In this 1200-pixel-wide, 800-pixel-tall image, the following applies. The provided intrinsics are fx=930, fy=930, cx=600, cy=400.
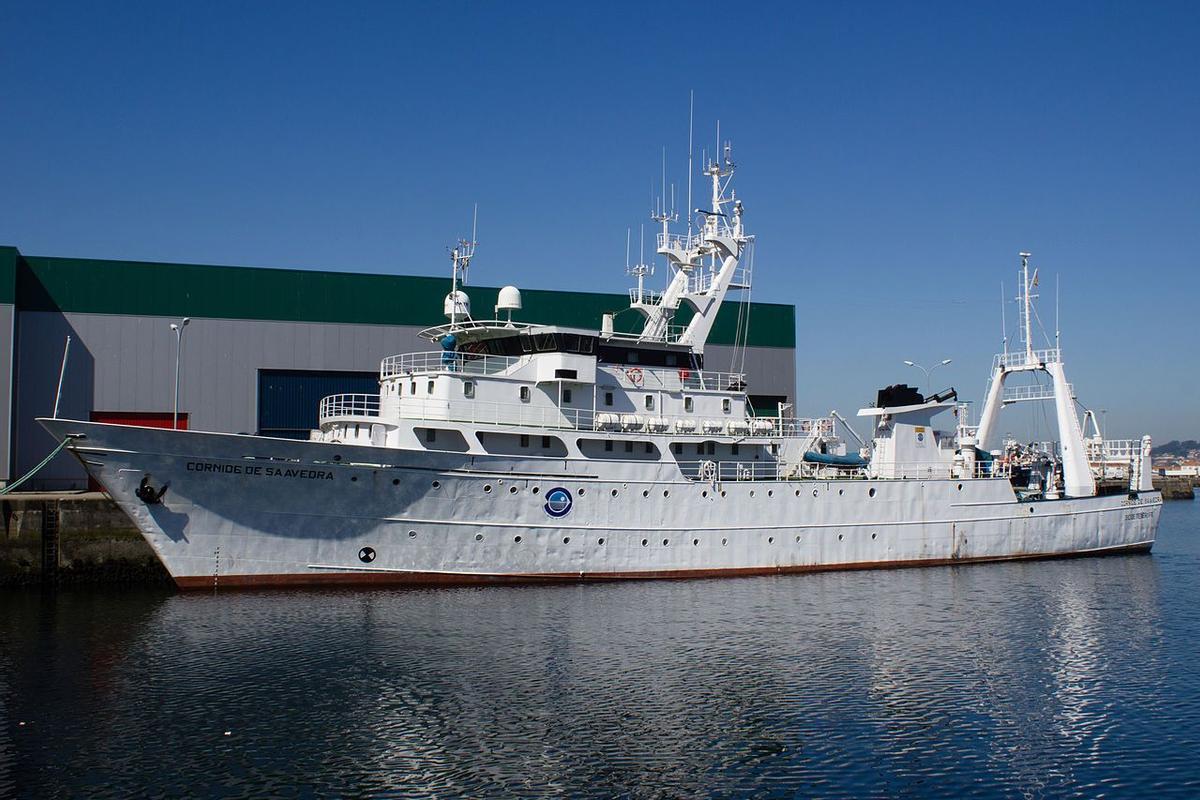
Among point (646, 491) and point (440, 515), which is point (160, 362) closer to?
point (440, 515)

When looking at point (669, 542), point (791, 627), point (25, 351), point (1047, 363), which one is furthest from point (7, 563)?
point (1047, 363)

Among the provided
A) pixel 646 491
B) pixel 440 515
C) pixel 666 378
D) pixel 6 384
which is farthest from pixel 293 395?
pixel 646 491

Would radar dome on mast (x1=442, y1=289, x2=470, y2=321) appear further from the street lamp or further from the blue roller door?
the blue roller door

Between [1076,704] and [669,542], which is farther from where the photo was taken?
[669,542]

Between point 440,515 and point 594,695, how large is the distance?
9.31m

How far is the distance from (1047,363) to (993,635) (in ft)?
56.9

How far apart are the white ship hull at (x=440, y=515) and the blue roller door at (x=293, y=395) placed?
16027mm

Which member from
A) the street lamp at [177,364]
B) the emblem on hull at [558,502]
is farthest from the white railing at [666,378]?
the street lamp at [177,364]

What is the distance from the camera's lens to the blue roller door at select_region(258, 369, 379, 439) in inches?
1521

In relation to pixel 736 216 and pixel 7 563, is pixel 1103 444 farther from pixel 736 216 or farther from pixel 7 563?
pixel 7 563

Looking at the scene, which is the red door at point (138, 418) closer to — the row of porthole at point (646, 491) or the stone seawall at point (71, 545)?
the stone seawall at point (71, 545)

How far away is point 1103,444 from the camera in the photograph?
35969 mm

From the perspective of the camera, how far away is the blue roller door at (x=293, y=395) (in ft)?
127

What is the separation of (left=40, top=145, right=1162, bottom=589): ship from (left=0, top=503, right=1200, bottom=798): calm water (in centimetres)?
133
